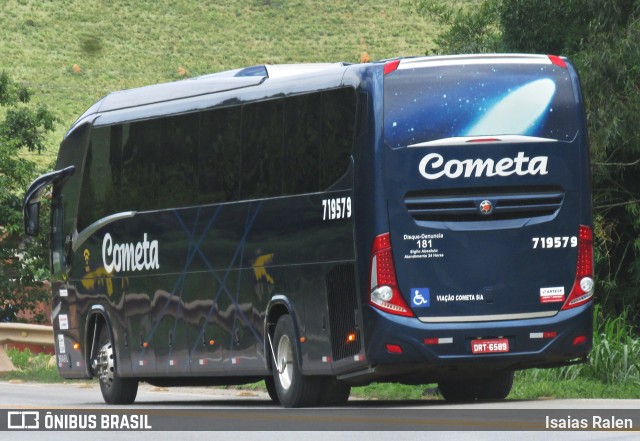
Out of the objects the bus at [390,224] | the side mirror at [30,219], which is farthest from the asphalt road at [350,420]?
the side mirror at [30,219]

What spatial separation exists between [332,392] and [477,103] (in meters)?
3.64

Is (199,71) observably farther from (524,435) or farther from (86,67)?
(524,435)

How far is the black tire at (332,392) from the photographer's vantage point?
17.7m

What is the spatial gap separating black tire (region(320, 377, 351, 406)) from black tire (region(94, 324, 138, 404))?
4.70 m

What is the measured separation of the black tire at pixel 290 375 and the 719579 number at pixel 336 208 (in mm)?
1416

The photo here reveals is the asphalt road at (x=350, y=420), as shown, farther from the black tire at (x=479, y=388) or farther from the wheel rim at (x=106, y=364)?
the wheel rim at (x=106, y=364)

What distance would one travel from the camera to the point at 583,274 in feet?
55.0

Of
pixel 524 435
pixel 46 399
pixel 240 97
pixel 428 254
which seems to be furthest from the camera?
pixel 46 399

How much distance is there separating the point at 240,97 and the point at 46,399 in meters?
5.69

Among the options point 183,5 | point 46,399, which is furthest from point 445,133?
point 183,5

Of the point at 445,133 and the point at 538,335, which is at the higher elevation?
the point at 445,133

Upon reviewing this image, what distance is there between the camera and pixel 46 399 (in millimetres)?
22125

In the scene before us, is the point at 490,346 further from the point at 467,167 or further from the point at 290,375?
the point at 290,375

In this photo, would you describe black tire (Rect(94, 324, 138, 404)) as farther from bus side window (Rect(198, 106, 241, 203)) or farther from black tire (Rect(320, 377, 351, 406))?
black tire (Rect(320, 377, 351, 406))
